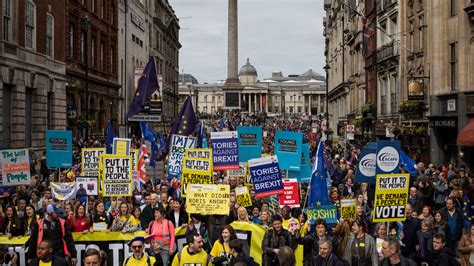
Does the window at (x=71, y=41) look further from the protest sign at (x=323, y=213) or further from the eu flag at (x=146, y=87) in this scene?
the protest sign at (x=323, y=213)

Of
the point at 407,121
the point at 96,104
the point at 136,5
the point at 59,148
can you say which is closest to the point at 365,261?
the point at 59,148

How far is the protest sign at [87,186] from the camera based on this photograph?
1533cm

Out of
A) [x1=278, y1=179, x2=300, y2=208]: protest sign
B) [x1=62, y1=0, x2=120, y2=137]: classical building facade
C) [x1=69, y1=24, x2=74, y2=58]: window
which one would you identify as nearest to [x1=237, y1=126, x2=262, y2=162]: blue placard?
[x1=278, y1=179, x2=300, y2=208]: protest sign

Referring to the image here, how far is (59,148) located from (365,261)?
1190 centimetres

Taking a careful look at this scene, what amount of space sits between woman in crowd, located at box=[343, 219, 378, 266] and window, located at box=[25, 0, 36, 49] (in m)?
23.9

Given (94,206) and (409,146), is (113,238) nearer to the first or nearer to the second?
(94,206)

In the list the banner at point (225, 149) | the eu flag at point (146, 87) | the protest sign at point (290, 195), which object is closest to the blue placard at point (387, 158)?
the protest sign at point (290, 195)

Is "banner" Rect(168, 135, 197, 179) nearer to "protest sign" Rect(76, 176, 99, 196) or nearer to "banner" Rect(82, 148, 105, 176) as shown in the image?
"banner" Rect(82, 148, 105, 176)

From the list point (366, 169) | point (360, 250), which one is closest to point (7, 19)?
point (366, 169)

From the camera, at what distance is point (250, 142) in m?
20.8

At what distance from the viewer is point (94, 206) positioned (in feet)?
44.5

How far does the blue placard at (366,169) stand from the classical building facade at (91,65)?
2176 centimetres

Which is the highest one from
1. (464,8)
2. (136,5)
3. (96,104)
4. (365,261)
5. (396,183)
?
(136,5)

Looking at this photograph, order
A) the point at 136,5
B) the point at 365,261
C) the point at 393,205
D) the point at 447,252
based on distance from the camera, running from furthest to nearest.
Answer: the point at 136,5, the point at 393,205, the point at 365,261, the point at 447,252
